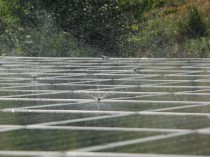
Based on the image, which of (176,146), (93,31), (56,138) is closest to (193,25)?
(93,31)

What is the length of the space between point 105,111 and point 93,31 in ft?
68.1

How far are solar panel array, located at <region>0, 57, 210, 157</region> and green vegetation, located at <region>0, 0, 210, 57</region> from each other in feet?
43.6

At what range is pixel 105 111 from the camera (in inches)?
346

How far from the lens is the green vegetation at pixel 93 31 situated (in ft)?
94.9

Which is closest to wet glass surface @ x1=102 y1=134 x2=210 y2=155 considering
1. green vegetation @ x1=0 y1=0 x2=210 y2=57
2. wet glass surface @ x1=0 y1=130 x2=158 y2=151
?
wet glass surface @ x1=0 y1=130 x2=158 y2=151

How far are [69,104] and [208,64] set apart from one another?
8.17 metres

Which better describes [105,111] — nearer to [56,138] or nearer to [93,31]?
[56,138]

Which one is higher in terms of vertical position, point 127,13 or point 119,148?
point 127,13

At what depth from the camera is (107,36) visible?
29.3 meters

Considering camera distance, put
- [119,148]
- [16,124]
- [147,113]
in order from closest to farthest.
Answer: [119,148] < [16,124] < [147,113]

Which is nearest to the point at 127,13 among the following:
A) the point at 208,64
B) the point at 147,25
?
the point at 147,25

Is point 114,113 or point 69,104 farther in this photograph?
point 69,104

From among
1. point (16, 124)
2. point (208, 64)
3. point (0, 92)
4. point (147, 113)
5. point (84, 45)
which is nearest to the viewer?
point (16, 124)

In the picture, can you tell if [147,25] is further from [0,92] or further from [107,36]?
[0,92]
